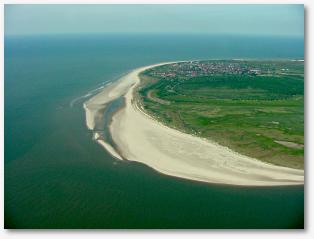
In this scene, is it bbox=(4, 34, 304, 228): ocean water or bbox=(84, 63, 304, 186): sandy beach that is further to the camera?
bbox=(84, 63, 304, 186): sandy beach

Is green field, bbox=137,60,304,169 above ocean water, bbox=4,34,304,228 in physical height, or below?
above

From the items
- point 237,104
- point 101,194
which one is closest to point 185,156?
point 101,194

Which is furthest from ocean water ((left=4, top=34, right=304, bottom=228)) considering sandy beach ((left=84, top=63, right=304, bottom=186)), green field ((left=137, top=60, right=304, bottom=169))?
green field ((left=137, top=60, right=304, bottom=169))

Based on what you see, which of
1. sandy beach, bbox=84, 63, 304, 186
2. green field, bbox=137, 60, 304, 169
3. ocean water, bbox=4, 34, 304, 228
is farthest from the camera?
green field, bbox=137, 60, 304, 169

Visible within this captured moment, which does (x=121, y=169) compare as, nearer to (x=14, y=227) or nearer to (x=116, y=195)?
(x=116, y=195)

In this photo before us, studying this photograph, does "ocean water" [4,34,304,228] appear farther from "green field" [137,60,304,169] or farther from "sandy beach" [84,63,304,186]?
"green field" [137,60,304,169]

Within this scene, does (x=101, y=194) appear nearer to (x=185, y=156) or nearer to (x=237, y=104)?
(x=185, y=156)

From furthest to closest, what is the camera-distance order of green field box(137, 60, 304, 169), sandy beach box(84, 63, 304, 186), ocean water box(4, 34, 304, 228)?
green field box(137, 60, 304, 169) < sandy beach box(84, 63, 304, 186) < ocean water box(4, 34, 304, 228)
